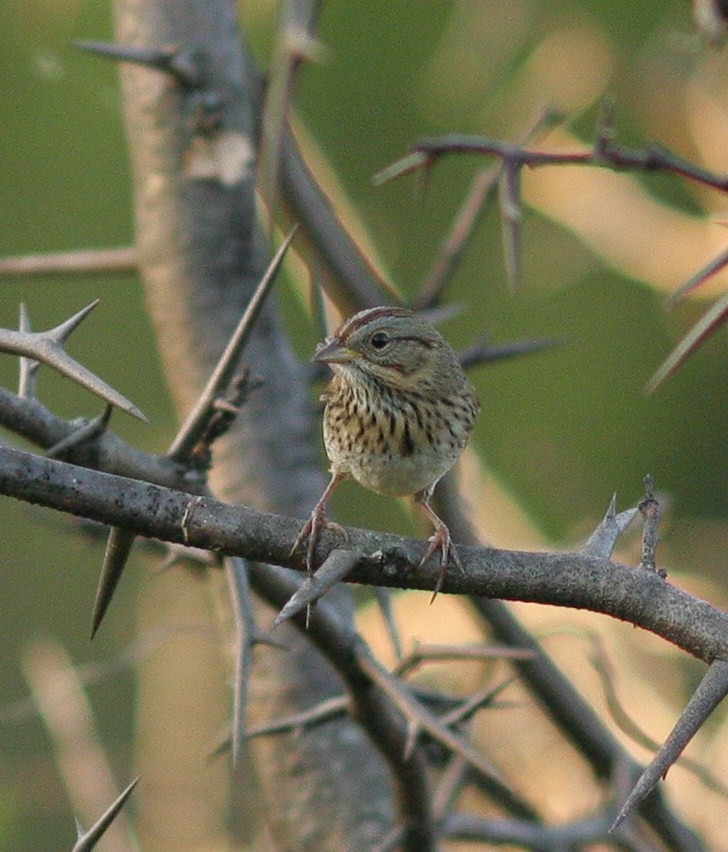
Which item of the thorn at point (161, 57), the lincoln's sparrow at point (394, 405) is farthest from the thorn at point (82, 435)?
the thorn at point (161, 57)

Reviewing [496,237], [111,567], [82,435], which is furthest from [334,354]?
[496,237]

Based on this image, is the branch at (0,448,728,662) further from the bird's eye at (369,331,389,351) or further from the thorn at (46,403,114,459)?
the bird's eye at (369,331,389,351)

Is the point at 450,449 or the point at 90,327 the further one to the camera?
the point at 90,327

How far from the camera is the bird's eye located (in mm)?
2625

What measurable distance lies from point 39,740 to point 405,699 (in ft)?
11.3

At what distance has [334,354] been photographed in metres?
2.55

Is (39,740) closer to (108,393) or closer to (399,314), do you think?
(399,314)

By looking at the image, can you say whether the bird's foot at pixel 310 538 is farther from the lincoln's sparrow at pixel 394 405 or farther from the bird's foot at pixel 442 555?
the lincoln's sparrow at pixel 394 405

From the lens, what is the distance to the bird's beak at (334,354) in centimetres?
252

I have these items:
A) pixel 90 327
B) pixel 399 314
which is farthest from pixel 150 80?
pixel 90 327

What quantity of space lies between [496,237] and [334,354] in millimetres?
2467

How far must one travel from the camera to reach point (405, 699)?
201 cm

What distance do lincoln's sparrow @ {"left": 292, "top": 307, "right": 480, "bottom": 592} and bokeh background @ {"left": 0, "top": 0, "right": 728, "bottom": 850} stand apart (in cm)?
139

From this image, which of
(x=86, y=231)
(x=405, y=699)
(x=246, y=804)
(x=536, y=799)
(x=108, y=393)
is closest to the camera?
(x=108, y=393)
